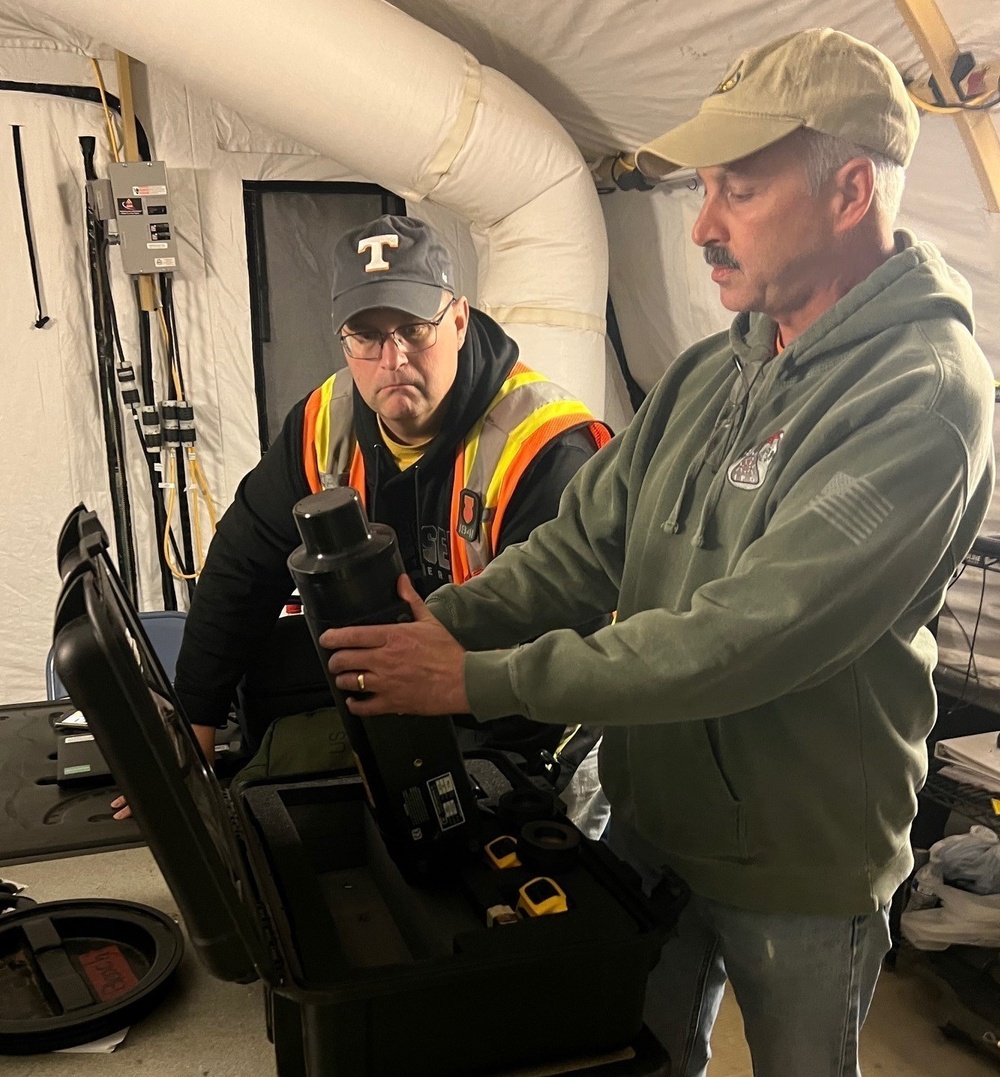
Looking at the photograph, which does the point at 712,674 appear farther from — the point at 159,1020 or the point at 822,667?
the point at 159,1020

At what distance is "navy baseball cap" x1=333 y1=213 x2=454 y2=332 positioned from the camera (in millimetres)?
1419

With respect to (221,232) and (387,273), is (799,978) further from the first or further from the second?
(221,232)

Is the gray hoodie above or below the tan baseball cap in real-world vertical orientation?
A: below

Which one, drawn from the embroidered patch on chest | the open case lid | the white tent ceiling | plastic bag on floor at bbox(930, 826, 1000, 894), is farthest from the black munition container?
plastic bag on floor at bbox(930, 826, 1000, 894)

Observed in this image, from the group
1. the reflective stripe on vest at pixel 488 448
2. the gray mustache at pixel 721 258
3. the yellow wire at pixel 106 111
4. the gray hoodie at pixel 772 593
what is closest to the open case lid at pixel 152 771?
the gray hoodie at pixel 772 593

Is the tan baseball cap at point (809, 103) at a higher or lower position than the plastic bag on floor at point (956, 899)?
higher

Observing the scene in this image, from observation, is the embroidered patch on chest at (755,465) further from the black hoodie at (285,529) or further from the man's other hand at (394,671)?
the black hoodie at (285,529)

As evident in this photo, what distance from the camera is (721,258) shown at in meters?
0.91

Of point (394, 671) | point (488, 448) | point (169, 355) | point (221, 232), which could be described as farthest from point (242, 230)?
point (394, 671)

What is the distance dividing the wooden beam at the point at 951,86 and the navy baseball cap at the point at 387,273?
30.6 inches

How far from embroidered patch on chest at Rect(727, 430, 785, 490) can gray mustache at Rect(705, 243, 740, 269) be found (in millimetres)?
158

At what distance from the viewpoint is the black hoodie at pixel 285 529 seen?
57.2 inches

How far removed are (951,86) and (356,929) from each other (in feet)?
4.92

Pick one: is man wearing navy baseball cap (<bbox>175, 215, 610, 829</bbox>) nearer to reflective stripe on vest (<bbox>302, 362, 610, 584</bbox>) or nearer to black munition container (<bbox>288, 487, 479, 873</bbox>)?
reflective stripe on vest (<bbox>302, 362, 610, 584</bbox>)
